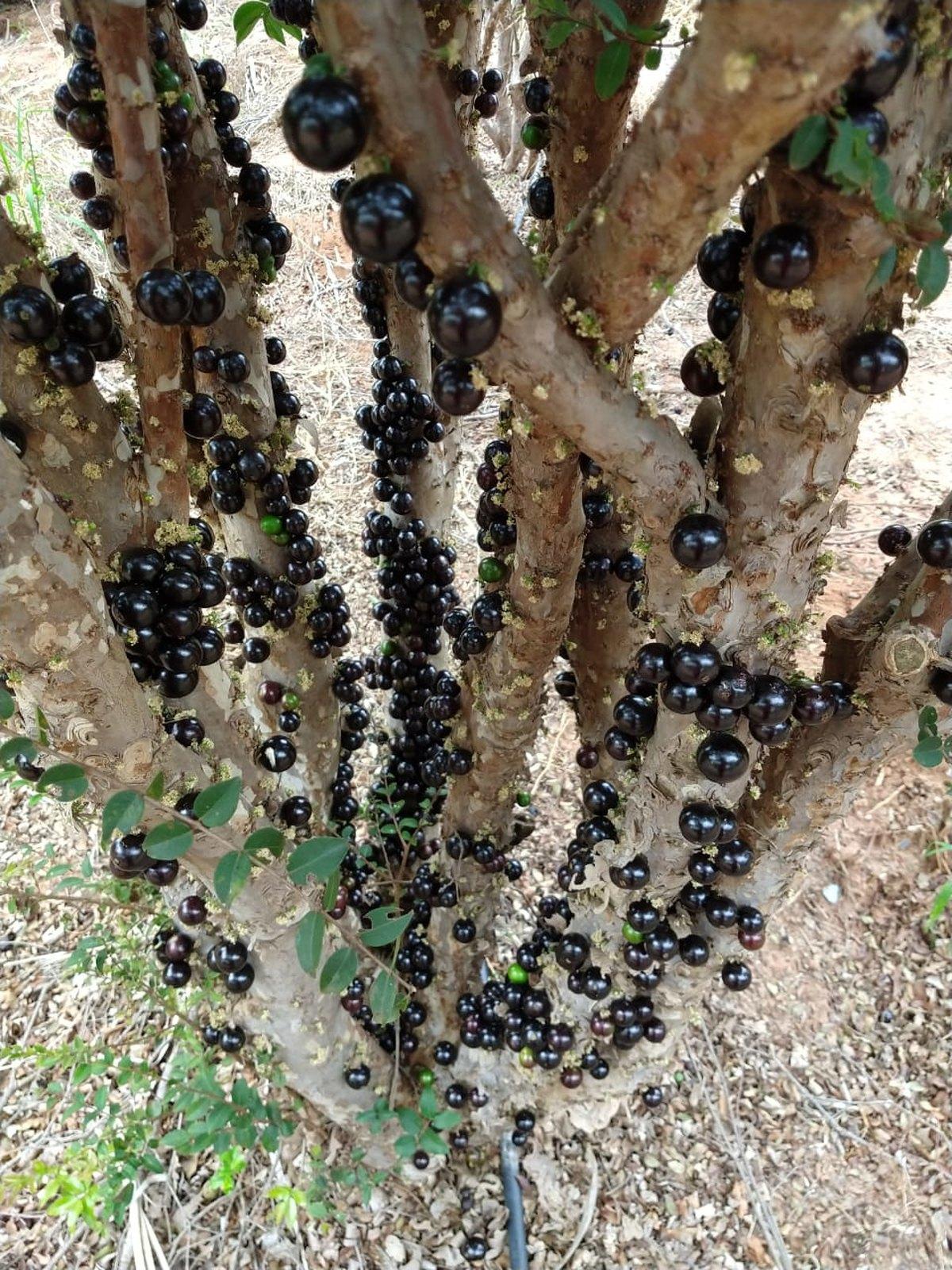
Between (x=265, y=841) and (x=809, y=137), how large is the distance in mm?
1366

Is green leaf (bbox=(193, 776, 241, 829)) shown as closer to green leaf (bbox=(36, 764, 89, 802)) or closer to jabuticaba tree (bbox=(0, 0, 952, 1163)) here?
jabuticaba tree (bbox=(0, 0, 952, 1163))

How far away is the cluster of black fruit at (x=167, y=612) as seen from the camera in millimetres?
1499

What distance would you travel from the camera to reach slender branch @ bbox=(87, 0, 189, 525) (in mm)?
1157

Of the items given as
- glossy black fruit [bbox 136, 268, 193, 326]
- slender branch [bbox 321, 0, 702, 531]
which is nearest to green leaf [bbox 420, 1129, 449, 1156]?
slender branch [bbox 321, 0, 702, 531]

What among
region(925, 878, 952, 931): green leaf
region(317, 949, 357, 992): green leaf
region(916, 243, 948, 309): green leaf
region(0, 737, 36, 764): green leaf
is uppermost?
region(916, 243, 948, 309): green leaf

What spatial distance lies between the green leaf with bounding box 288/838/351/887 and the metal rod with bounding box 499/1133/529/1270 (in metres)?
1.95

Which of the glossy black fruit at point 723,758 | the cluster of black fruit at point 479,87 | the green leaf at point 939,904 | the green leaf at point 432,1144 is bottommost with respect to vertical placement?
the green leaf at point 432,1144

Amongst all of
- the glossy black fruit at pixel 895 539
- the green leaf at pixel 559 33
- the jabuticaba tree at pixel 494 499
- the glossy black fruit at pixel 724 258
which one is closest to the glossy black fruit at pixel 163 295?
the jabuticaba tree at pixel 494 499

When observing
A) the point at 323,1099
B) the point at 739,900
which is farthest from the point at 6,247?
the point at 323,1099

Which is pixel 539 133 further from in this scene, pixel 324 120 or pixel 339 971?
pixel 339 971

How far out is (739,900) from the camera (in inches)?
81.9

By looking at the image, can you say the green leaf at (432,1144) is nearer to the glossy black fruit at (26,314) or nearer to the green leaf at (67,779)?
the green leaf at (67,779)

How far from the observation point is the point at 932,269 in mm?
960

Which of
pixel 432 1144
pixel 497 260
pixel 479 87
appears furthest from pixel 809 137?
pixel 432 1144
